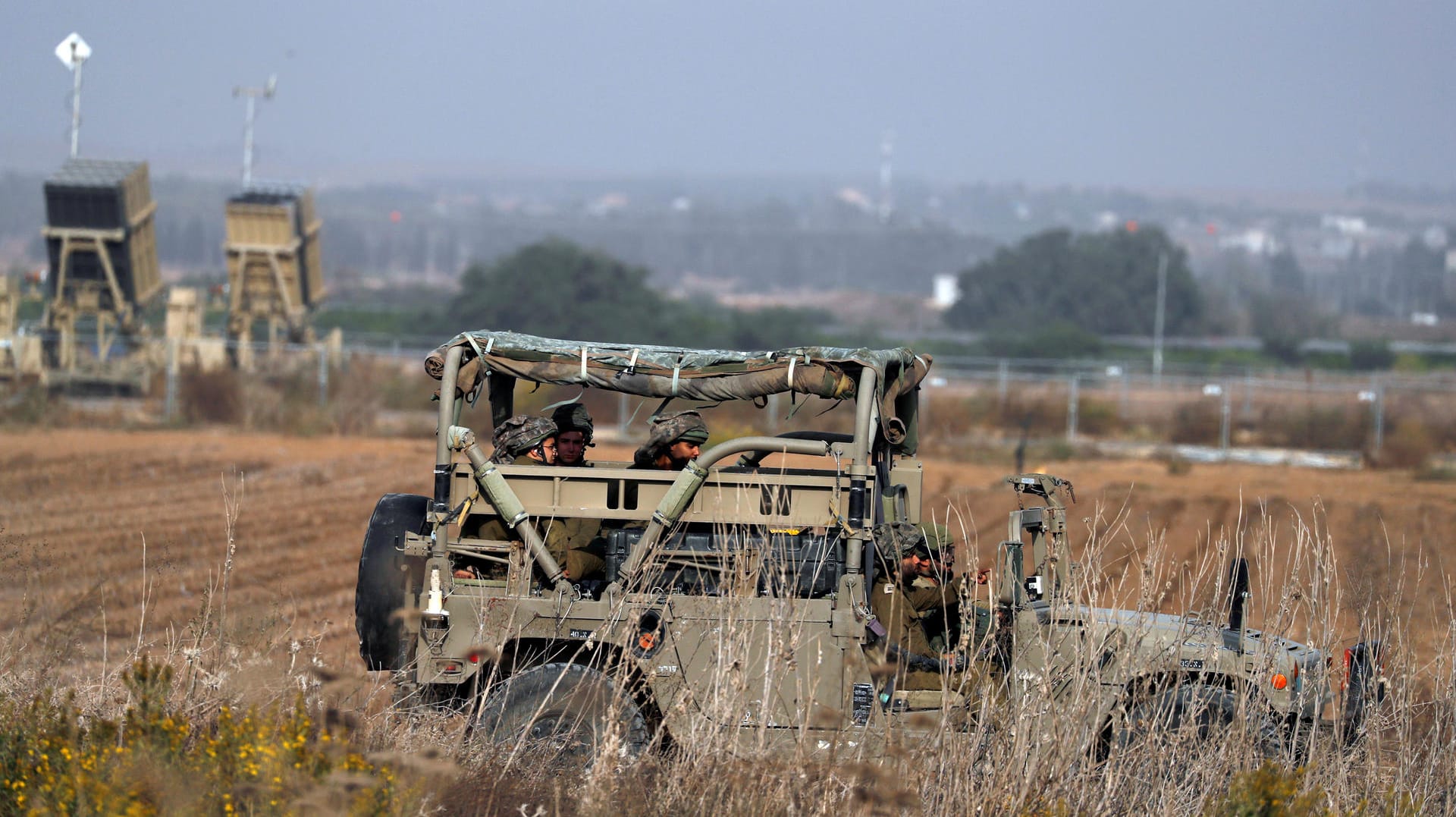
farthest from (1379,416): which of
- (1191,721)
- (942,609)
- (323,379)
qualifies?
(1191,721)

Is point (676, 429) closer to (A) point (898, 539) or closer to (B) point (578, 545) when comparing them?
(B) point (578, 545)

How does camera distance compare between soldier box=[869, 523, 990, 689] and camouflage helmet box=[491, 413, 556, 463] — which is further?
camouflage helmet box=[491, 413, 556, 463]

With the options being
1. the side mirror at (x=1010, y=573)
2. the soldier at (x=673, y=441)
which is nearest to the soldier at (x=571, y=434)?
the soldier at (x=673, y=441)

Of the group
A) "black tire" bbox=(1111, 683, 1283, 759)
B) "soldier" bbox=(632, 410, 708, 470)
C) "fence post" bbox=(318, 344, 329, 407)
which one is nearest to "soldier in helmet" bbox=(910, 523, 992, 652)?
"black tire" bbox=(1111, 683, 1283, 759)

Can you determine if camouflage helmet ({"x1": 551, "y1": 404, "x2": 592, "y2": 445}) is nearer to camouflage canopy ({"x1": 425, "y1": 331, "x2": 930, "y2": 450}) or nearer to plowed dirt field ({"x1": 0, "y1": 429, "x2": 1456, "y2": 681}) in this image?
camouflage canopy ({"x1": 425, "y1": 331, "x2": 930, "y2": 450})

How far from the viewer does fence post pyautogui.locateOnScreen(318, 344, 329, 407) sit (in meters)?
34.9

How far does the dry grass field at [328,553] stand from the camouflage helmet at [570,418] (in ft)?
5.48

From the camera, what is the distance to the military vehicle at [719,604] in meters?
6.80

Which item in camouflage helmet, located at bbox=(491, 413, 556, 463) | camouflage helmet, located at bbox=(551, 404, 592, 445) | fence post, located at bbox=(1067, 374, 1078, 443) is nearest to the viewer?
camouflage helmet, located at bbox=(491, 413, 556, 463)

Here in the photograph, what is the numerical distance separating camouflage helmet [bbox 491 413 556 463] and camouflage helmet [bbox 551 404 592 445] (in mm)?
287

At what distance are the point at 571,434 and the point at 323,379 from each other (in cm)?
2790

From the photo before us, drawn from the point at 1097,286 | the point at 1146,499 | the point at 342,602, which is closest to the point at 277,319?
the point at 1146,499

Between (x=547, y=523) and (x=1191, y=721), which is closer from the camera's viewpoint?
(x=1191, y=721)

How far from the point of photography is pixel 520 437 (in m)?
7.98
